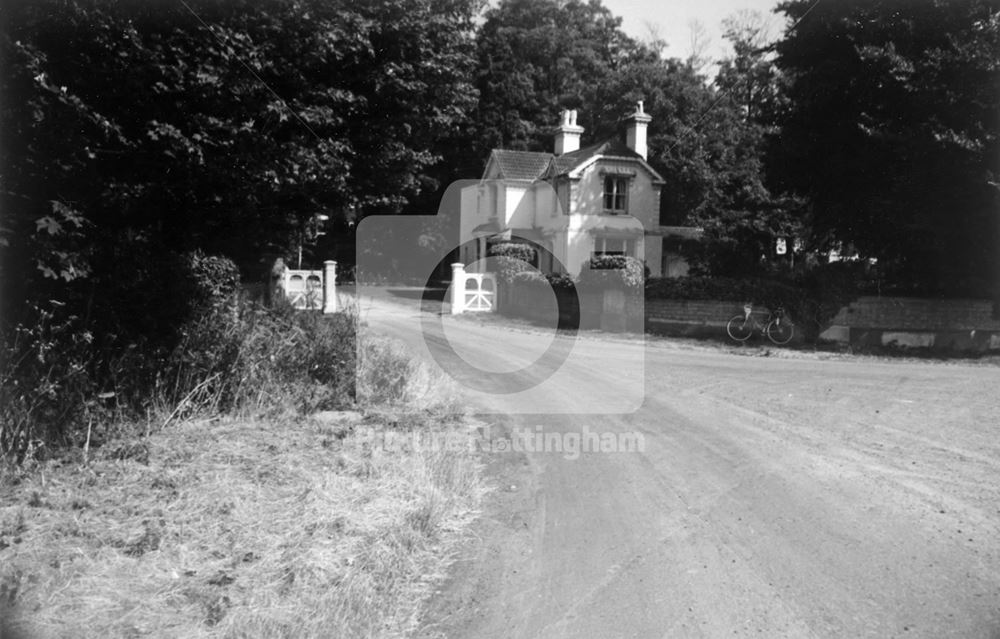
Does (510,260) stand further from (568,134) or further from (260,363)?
(260,363)

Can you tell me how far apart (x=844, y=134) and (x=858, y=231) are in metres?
2.79

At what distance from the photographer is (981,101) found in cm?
1653

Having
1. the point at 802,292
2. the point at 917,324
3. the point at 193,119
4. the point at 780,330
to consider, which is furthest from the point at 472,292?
the point at 193,119

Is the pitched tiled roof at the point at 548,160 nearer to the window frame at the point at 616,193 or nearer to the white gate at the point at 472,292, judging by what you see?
the window frame at the point at 616,193

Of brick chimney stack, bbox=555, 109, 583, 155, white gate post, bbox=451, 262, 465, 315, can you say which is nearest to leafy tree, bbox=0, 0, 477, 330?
white gate post, bbox=451, 262, 465, 315

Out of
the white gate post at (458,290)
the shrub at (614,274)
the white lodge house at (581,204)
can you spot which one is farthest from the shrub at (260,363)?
the white lodge house at (581,204)

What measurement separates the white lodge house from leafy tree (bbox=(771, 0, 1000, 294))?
457 inches

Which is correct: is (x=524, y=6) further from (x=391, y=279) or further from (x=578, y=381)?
(x=578, y=381)

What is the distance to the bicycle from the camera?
63.3 ft

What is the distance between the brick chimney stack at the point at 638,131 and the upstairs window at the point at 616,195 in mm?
2453

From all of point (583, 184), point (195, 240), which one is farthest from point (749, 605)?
point (583, 184)

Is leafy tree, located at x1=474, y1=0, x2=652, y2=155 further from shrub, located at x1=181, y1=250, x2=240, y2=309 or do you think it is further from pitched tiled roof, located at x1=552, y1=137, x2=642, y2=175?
shrub, located at x1=181, y1=250, x2=240, y2=309

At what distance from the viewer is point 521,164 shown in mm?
36156

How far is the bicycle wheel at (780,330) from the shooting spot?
19266 millimetres
